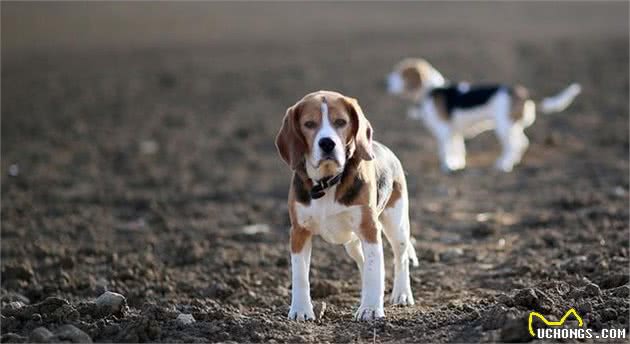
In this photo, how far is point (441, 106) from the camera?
16.9 m

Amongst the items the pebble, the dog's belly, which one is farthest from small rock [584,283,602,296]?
the dog's belly

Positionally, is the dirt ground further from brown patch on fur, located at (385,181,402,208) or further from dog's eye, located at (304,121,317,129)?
dog's eye, located at (304,121,317,129)

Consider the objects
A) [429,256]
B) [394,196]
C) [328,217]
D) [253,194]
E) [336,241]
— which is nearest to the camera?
[328,217]

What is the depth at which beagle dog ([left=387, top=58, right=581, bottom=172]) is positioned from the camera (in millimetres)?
16125

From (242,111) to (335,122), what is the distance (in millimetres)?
14467

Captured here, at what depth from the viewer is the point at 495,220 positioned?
12000mm

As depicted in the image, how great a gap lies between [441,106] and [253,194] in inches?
167

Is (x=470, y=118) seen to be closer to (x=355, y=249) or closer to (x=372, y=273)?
(x=355, y=249)

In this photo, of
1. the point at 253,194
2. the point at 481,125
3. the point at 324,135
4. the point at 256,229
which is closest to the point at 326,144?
the point at 324,135

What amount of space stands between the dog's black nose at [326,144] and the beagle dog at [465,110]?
29.8 ft

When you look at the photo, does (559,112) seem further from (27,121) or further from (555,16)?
(555,16)

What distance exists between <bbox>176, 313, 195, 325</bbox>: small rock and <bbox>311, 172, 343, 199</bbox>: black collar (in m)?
1.14

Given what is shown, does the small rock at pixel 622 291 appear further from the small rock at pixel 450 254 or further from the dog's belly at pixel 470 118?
the dog's belly at pixel 470 118

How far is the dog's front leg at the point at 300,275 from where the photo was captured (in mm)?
7238
